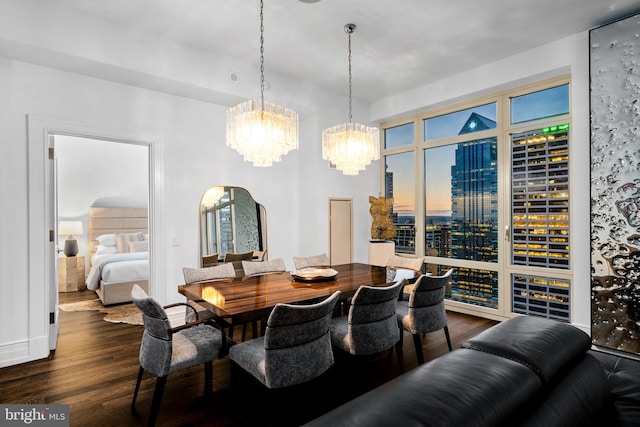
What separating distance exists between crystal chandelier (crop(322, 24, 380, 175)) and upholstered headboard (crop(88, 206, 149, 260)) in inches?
212

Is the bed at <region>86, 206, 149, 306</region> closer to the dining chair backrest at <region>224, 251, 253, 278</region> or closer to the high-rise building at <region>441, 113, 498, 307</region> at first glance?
the dining chair backrest at <region>224, 251, 253, 278</region>

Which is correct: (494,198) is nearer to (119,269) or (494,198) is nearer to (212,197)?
(212,197)

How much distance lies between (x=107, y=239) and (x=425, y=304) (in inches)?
249

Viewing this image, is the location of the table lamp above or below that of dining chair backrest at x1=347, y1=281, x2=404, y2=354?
above

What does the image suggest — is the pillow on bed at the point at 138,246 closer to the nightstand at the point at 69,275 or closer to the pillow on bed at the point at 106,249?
the pillow on bed at the point at 106,249

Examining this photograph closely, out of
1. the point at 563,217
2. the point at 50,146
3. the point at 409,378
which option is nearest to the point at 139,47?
the point at 50,146

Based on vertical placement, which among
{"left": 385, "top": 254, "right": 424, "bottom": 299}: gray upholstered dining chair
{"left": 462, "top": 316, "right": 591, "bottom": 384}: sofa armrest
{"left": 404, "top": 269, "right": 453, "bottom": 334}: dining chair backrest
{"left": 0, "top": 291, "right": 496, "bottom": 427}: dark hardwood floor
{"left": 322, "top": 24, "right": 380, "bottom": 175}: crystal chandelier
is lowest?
{"left": 0, "top": 291, "right": 496, "bottom": 427}: dark hardwood floor

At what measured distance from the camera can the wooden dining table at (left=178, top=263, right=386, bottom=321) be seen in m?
2.11

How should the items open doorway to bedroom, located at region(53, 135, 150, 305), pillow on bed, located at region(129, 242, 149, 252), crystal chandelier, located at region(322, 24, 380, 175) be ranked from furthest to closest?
pillow on bed, located at region(129, 242, 149, 252), open doorway to bedroom, located at region(53, 135, 150, 305), crystal chandelier, located at region(322, 24, 380, 175)

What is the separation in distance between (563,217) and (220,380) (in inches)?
151

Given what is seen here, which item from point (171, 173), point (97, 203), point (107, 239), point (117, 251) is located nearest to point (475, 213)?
point (171, 173)

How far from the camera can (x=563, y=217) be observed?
3.76 meters

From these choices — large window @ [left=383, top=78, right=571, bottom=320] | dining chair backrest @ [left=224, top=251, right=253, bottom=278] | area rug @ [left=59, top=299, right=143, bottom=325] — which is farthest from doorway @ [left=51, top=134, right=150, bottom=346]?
large window @ [left=383, top=78, right=571, bottom=320]

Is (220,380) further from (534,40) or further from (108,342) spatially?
(534,40)
